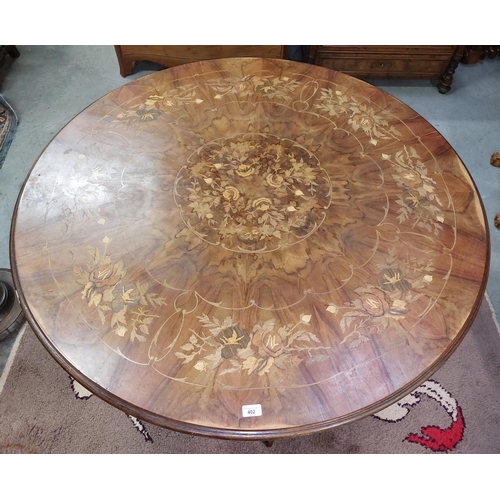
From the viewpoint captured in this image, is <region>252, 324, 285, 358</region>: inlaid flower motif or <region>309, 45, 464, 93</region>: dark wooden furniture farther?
<region>309, 45, 464, 93</region>: dark wooden furniture

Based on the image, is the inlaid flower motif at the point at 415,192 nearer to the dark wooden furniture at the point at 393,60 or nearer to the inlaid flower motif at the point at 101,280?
the inlaid flower motif at the point at 101,280

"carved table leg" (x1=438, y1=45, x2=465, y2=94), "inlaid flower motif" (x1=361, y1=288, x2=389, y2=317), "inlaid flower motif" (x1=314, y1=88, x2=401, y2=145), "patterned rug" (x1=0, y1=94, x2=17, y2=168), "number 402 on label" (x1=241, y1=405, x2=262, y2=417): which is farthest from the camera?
"carved table leg" (x1=438, y1=45, x2=465, y2=94)

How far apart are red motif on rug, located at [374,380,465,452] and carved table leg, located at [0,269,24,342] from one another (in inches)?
41.6

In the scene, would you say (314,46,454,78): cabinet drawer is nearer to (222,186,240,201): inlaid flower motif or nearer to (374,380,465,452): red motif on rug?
(222,186,240,201): inlaid flower motif

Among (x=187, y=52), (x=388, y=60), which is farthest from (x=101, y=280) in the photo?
(x=388, y=60)

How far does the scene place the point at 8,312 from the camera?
1.23m

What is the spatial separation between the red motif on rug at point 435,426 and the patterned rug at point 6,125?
1644 mm

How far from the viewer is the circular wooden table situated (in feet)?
→ 2.24

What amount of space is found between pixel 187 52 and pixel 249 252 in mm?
1265

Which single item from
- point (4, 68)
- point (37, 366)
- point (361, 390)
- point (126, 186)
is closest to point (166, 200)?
point (126, 186)

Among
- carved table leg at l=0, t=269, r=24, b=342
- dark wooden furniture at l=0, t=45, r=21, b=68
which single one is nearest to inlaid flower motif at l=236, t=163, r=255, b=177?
carved table leg at l=0, t=269, r=24, b=342

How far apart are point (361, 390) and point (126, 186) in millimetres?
635

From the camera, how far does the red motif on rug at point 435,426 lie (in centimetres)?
107

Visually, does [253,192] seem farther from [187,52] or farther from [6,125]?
[6,125]
